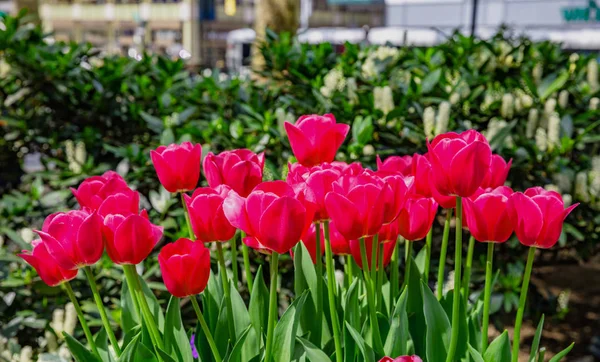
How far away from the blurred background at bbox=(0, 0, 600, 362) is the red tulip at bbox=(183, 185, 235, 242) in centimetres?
52

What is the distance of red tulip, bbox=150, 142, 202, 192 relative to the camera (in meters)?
1.44

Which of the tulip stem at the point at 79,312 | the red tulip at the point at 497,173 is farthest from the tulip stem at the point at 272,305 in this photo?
the red tulip at the point at 497,173

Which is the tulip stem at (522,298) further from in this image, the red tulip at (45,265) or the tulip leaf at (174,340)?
the red tulip at (45,265)

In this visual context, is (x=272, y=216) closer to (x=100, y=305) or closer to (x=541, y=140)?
(x=100, y=305)

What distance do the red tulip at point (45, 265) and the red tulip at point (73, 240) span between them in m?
0.05

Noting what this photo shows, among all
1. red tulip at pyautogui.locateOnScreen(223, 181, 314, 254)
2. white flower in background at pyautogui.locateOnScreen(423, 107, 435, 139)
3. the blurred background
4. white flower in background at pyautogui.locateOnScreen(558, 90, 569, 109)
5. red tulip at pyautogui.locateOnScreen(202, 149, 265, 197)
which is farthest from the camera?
white flower in background at pyautogui.locateOnScreen(558, 90, 569, 109)

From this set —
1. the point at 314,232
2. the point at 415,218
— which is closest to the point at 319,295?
the point at 314,232

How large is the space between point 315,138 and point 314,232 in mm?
180

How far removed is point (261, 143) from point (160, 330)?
1.43m

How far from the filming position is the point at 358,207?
4.00ft

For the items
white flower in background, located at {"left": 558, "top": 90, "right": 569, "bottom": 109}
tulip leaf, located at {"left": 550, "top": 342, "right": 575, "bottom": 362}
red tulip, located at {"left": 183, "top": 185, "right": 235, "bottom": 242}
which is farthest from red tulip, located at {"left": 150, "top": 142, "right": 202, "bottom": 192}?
white flower in background, located at {"left": 558, "top": 90, "right": 569, "bottom": 109}

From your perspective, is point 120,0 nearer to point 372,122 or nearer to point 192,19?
point 192,19

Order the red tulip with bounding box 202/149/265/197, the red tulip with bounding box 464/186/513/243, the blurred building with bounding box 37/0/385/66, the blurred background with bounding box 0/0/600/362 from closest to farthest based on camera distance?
the red tulip with bounding box 464/186/513/243
the red tulip with bounding box 202/149/265/197
the blurred background with bounding box 0/0/600/362
the blurred building with bounding box 37/0/385/66

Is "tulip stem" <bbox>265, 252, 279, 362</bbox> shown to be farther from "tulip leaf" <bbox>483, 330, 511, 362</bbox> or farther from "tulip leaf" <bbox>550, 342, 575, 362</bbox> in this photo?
"tulip leaf" <bbox>550, 342, 575, 362</bbox>
